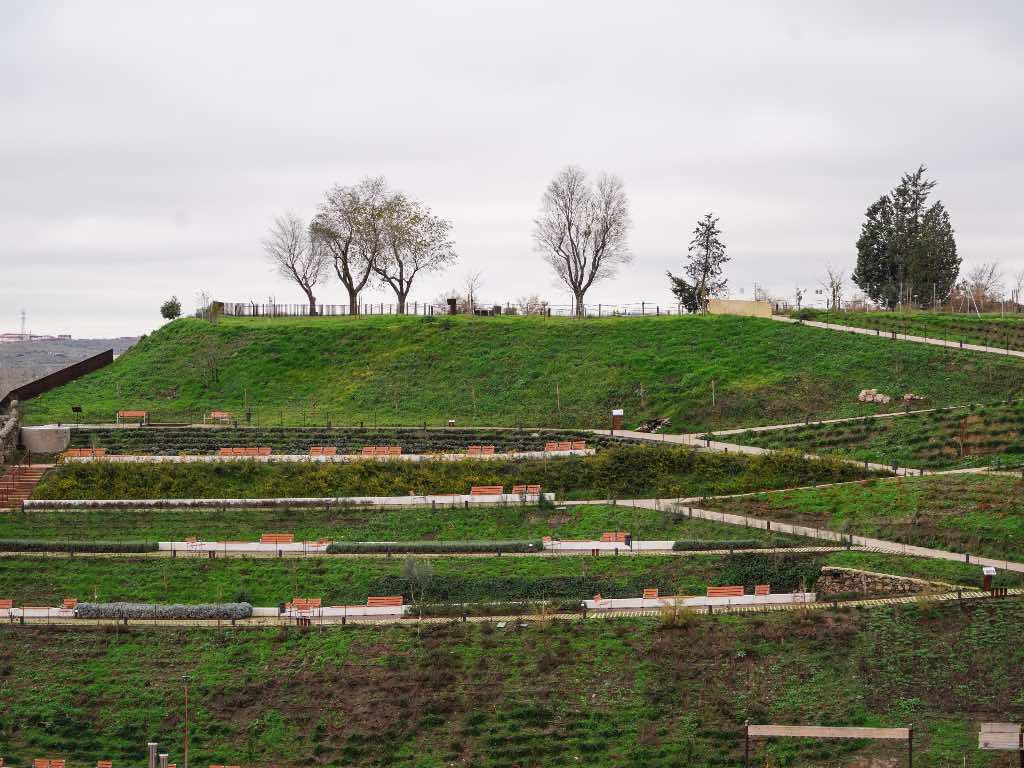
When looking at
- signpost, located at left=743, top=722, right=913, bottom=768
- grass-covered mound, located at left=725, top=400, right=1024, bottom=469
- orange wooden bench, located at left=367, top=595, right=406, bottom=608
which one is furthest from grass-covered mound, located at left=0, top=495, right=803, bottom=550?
signpost, located at left=743, top=722, right=913, bottom=768

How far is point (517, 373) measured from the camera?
5866cm

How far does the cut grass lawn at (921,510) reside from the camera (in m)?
33.9

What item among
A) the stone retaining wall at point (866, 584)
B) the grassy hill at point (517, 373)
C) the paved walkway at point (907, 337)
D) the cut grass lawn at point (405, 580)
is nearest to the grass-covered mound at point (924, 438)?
the grassy hill at point (517, 373)

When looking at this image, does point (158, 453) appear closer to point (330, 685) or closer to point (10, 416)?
point (10, 416)

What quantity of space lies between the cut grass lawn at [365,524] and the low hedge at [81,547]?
3.53ft

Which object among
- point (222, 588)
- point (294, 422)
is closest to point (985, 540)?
point (222, 588)

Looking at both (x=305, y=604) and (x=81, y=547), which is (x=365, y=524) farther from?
(x=81, y=547)

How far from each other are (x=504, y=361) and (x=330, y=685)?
32730mm

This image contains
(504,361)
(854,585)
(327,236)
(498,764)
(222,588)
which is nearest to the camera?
(498,764)

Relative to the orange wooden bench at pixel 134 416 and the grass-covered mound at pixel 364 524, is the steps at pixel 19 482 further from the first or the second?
the orange wooden bench at pixel 134 416

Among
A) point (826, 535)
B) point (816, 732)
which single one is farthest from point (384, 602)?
point (826, 535)

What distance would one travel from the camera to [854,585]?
105ft

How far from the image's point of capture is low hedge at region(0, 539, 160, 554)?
37844mm

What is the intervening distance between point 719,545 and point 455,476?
11719mm
